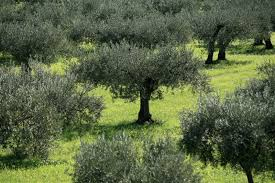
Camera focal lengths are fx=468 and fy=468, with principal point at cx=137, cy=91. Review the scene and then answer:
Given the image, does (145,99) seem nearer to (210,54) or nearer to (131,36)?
(131,36)

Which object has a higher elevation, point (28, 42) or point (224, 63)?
point (28, 42)

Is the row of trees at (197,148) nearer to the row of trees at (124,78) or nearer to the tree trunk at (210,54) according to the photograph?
the row of trees at (124,78)

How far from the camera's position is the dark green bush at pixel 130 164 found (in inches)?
643

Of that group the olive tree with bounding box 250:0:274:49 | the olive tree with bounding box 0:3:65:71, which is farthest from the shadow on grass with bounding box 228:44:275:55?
the olive tree with bounding box 0:3:65:71

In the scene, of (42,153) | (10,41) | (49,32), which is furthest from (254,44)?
(42,153)

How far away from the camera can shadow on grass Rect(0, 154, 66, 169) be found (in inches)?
1073

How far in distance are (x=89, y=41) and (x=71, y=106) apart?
4108 centimetres

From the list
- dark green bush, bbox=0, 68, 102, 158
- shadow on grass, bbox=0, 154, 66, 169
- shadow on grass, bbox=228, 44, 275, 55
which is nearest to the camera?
dark green bush, bbox=0, 68, 102, 158

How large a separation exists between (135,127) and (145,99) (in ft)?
9.33

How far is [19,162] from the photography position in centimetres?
2820

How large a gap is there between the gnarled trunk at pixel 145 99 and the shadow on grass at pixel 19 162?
11.4m

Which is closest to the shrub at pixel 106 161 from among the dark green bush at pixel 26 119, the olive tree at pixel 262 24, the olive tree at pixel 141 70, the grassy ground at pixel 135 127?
the grassy ground at pixel 135 127

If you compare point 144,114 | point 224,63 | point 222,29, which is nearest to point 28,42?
point 144,114

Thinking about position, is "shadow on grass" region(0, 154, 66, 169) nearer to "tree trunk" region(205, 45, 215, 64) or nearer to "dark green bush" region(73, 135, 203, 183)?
"dark green bush" region(73, 135, 203, 183)
